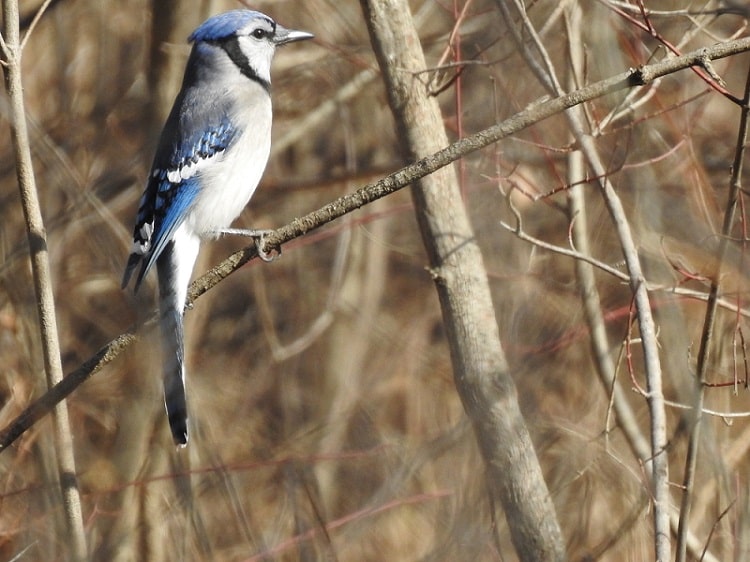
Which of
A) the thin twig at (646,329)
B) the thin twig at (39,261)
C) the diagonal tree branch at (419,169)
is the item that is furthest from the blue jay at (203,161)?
the thin twig at (646,329)

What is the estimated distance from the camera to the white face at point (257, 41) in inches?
156

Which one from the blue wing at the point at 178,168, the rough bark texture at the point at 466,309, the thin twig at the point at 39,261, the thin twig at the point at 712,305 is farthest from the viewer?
the blue wing at the point at 178,168

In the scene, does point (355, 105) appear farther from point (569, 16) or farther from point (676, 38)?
point (569, 16)

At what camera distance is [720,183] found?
551 cm

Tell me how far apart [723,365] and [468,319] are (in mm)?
1885

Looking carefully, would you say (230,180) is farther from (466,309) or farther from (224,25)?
(466,309)

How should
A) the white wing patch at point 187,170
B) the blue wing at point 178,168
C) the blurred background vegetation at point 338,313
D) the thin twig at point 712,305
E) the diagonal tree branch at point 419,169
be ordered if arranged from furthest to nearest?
the blurred background vegetation at point 338,313
the white wing patch at point 187,170
the blue wing at point 178,168
the thin twig at point 712,305
the diagonal tree branch at point 419,169

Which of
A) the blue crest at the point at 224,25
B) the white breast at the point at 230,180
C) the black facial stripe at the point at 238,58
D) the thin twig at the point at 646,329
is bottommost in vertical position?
the thin twig at the point at 646,329

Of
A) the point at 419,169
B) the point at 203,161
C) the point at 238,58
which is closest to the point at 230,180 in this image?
the point at 203,161

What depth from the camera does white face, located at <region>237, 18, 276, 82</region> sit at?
A: 3.97 meters

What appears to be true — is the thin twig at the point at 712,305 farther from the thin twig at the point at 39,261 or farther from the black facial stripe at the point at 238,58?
the black facial stripe at the point at 238,58

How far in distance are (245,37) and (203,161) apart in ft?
1.95

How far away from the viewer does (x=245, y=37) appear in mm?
3979

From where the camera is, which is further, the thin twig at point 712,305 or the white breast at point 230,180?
the white breast at point 230,180
